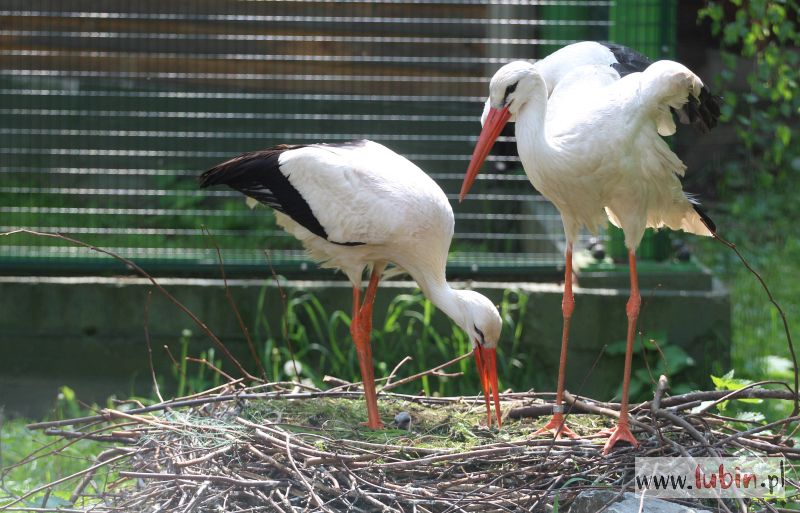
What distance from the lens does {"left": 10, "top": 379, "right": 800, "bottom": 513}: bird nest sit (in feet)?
12.8

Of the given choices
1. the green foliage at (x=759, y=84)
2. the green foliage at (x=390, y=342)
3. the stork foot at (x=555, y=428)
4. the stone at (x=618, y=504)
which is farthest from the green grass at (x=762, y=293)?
the stone at (x=618, y=504)

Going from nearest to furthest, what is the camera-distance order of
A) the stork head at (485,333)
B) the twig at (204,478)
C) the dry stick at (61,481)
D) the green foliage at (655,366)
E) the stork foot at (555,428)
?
the twig at (204,478) < the dry stick at (61,481) < the stork foot at (555,428) < the stork head at (485,333) < the green foliage at (655,366)

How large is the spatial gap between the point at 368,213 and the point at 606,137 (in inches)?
43.5

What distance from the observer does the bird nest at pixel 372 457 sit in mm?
3900

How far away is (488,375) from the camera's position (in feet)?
15.5

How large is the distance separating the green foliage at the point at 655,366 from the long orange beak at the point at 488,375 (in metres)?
1.72

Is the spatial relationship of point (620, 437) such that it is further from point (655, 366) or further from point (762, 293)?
point (762, 293)

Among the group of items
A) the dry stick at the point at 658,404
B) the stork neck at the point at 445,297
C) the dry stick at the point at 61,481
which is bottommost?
the dry stick at the point at 61,481

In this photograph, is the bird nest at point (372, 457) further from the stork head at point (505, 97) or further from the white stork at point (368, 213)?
the stork head at point (505, 97)

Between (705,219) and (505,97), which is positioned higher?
(505,97)

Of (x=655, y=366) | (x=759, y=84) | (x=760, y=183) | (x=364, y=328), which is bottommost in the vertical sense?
(x=655, y=366)

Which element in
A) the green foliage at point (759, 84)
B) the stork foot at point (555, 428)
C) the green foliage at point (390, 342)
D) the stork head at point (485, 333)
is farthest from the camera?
the green foliage at point (390, 342)

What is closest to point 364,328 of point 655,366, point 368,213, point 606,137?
point 368,213

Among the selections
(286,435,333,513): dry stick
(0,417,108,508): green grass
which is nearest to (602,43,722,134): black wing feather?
(286,435,333,513): dry stick
